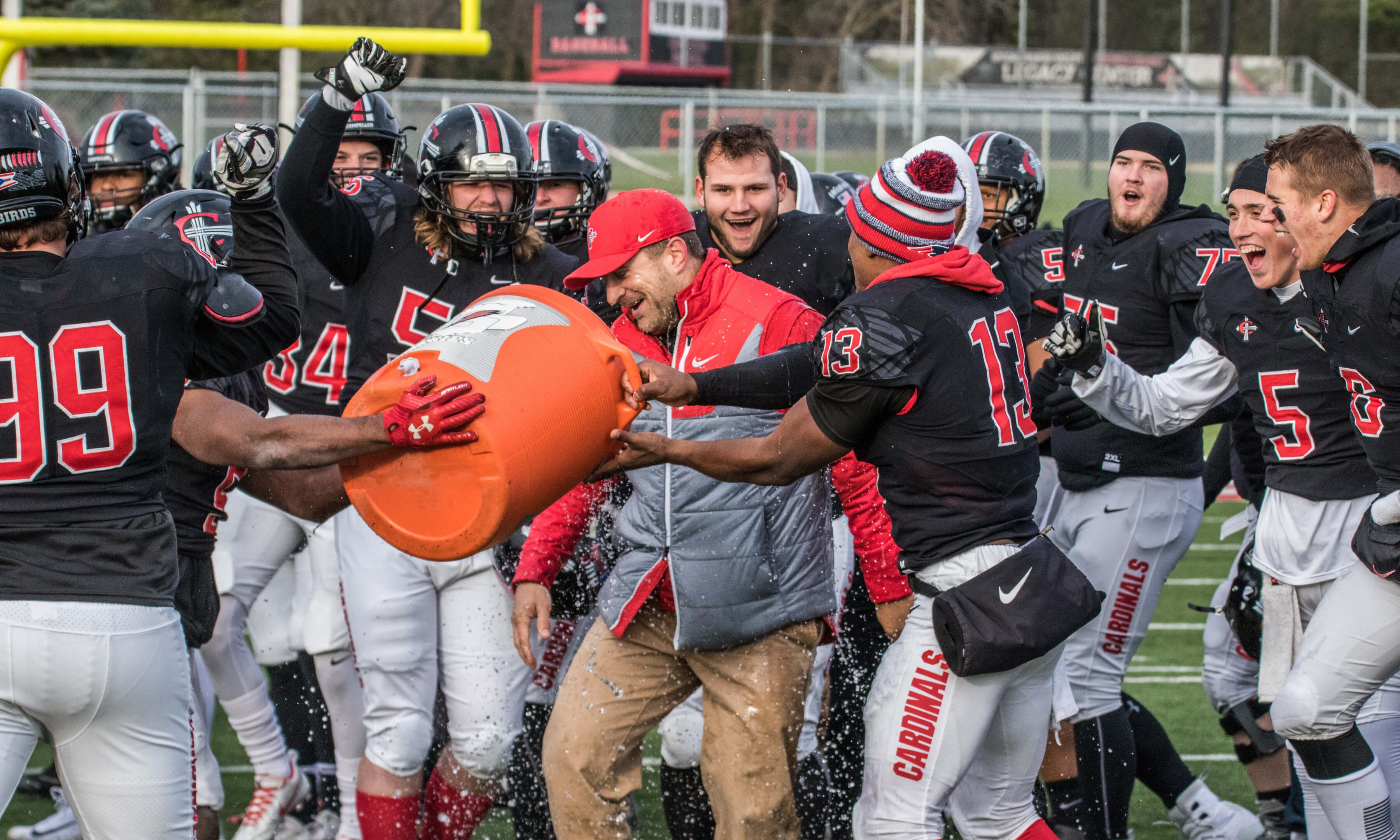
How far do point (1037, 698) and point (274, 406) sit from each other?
3165 mm

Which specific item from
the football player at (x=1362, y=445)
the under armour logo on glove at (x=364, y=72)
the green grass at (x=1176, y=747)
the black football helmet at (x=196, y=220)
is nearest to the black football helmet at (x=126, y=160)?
the black football helmet at (x=196, y=220)

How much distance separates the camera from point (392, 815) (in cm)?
443

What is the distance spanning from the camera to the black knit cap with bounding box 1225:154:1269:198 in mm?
4363

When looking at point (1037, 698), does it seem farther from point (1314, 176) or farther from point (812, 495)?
point (1314, 176)

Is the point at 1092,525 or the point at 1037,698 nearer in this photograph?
the point at 1037,698

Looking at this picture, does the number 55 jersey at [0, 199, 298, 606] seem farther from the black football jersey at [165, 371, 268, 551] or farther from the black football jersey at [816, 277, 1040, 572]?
the black football jersey at [816, 277, 1040, 572]

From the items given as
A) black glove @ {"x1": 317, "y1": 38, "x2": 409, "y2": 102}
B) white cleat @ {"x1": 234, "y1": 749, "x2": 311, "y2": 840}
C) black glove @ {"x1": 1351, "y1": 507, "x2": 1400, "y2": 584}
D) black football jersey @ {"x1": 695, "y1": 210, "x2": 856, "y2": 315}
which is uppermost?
black glove @ {"x1": 317, "y1": 38, "x2": 409, "y2": 102}

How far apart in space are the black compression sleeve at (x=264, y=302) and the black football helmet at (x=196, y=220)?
1.43 feet

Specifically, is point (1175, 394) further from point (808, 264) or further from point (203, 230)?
point (203, 230)

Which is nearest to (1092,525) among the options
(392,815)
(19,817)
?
(392,815)

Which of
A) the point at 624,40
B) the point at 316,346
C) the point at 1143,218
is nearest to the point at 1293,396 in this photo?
the point at 1143,218

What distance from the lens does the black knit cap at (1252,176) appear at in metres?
4.36

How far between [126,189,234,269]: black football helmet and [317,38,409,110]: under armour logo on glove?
44cm

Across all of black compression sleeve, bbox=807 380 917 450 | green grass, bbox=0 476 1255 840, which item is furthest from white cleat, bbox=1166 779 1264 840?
black compression sleeve, bbox=807 380 917 450
